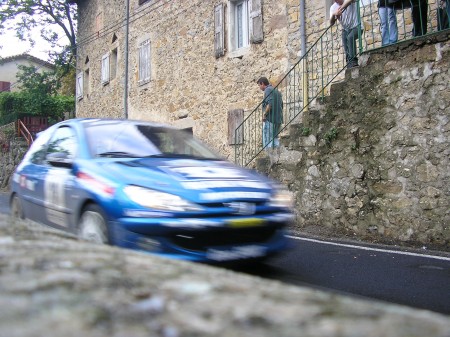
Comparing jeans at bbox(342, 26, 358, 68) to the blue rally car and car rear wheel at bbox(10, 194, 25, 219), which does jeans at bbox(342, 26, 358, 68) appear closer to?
the blue rally car

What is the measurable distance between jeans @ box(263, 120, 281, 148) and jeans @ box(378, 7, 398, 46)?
2694mm

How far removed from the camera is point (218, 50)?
12.3 meters

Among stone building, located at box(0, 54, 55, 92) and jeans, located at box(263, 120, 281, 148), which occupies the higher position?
stone building, located at box(0, 54, 55, 92)

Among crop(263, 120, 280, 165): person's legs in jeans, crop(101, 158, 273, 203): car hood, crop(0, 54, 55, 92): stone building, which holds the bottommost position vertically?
crop(101, 158, 273, 203): car hood

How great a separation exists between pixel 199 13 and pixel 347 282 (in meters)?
10.7

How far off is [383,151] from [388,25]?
2.01m

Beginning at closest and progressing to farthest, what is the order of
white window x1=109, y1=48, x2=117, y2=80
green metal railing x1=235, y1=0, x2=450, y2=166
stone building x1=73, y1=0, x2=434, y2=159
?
green metal railing x1=235, y1=0, x2=450, y2=166
stone building x1=73, y1=0, x2=434, y2=159
white window x1=109, y1=48, x2=117, y2=80

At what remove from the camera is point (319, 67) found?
9500mm

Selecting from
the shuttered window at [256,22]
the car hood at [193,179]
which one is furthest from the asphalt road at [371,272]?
the shuttered window at [256,22]

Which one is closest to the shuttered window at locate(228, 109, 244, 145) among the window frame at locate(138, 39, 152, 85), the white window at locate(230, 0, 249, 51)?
the white window at locate(230, 0, 249, 51)

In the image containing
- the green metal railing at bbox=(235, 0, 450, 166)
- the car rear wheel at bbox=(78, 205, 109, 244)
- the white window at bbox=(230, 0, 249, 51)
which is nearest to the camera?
the car rear wheel at bbox=(78, 205, 109, 244)

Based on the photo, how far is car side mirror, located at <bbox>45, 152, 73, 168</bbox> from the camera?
13.6ft

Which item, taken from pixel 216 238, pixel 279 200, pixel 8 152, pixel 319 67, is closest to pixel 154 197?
pixel 216 238

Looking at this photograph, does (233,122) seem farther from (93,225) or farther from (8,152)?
(8,152)
